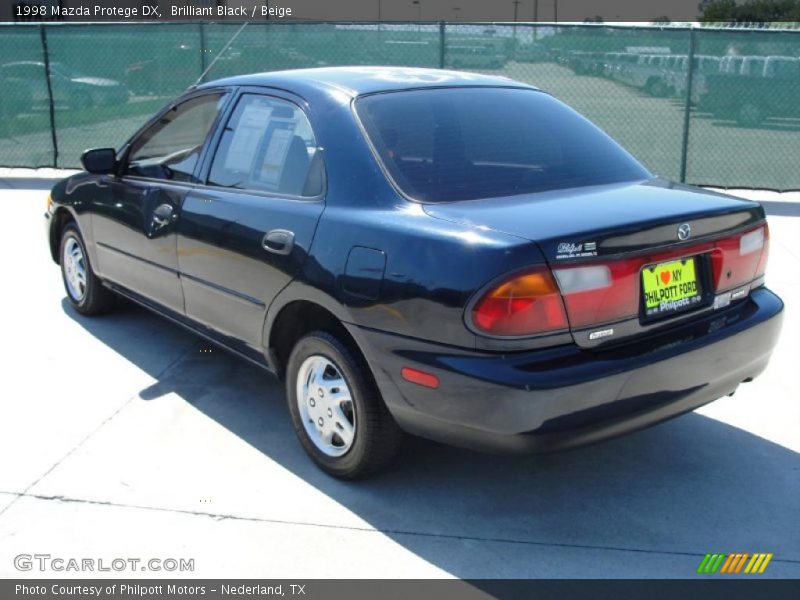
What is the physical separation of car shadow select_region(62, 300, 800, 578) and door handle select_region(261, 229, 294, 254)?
3.12 ft

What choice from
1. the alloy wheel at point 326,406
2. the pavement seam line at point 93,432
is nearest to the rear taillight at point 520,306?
the alloy wheel at point 326,406

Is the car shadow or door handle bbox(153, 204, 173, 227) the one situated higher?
door handle bbox(153, 204, 173, 227)

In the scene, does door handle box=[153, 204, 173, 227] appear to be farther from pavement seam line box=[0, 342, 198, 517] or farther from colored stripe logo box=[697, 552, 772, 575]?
colored stripe logo box=[697, 552, 772, 575]

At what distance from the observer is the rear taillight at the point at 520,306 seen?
9.47 ft

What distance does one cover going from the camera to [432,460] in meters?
3.87

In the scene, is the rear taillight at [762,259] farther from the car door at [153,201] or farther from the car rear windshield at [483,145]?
the car door at [153,201]

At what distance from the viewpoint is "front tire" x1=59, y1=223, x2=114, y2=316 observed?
5664 mm

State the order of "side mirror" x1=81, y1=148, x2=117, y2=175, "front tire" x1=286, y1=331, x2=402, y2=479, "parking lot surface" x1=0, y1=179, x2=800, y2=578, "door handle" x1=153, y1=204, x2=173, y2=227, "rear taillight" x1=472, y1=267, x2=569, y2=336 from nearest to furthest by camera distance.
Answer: "rear taillight" x1=472, y1=267, x2=569, y2=336, "parking lot surface" x1=0, y1=179, x2=800, y2=578, "front tire" x1=286, y1=331, x2=402, y2=479, "door handle" x1=153, y1=204, x2=173, y2=227, "side mirror" x1=81, y1=148, x2=117, y2=175

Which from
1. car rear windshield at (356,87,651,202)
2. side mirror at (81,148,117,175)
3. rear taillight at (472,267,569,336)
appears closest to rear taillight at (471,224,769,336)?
rear taillight at (472,267,569,336)

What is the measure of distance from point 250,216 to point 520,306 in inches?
59.9

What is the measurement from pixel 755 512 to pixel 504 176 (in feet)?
5.52

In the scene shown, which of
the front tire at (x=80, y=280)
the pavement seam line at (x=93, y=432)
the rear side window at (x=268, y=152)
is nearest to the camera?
the pavement seam line at (x=93, y=432)

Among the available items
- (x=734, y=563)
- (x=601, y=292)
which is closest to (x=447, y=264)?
(x=601, y=292)

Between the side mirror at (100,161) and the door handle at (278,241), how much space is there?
181 centimetres
